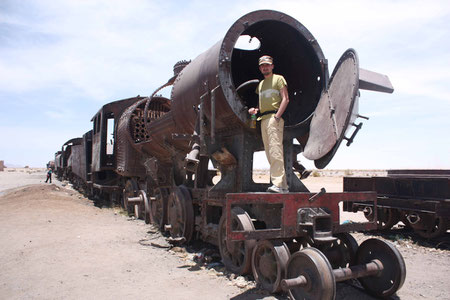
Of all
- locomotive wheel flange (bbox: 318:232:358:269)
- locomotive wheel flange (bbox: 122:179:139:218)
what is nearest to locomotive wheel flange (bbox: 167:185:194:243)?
locomotive wheel flange (bbox: 318:232:358:269)

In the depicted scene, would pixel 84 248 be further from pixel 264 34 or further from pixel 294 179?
pixel 264 34

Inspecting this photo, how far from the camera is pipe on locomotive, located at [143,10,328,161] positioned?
4668 millimetres

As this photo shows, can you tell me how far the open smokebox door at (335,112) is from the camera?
393cm

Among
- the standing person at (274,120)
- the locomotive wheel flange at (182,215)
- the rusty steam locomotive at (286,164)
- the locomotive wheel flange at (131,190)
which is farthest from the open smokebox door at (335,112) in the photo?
the locomotive wheel flange at (131,190)

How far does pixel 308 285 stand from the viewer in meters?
3.30

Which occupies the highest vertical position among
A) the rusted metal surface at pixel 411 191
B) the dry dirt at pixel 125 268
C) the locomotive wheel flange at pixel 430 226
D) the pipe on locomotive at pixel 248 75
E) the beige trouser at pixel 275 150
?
the pipe on locomotive at pixel 248 75

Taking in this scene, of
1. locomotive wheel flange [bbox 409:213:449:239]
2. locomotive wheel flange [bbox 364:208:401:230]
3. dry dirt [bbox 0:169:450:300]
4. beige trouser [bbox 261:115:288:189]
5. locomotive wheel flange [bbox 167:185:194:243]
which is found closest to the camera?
dry dirt [bbox 0:169:450:300]

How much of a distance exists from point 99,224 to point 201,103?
5498 millimetres

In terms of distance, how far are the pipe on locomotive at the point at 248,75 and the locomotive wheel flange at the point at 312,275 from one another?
6.32ft

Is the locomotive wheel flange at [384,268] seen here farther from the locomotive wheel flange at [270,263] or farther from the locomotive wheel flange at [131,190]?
the locomotive wheel flange at [131,190]

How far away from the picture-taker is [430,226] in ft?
24.7

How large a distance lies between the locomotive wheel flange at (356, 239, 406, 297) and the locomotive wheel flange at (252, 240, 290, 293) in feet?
3.23

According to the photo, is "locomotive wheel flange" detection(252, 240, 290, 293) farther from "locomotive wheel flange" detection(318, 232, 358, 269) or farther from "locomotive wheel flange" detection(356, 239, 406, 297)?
"locomotive wheel flange" detection(356, 239, 406, 297)

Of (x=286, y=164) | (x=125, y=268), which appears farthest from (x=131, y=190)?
(x=286, y=164)
